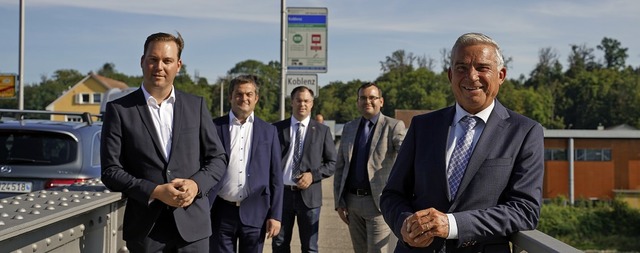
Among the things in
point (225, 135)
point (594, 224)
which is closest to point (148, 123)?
point (225, 135)

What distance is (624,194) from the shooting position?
2181 inches

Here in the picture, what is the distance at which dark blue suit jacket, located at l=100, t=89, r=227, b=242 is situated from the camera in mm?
3763

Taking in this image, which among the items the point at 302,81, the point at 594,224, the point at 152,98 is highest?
the point at 302,81

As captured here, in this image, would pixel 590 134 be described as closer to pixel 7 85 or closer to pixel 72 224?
pixel 7 85

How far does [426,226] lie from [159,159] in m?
1.54

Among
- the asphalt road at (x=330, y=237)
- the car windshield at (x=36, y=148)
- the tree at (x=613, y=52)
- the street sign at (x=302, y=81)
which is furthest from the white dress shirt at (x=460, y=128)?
the tree at (x=613, y=52)

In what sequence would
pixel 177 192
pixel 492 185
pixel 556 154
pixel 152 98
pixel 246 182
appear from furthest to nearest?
pixel 556 154 < pixel 246 182 < pixel 152 98 < pixel 177 192 < pixel 492 185

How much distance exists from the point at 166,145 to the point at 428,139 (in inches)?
55.1

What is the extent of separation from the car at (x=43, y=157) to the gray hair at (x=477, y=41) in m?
5.06

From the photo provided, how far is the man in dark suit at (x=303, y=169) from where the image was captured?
714 centimetres

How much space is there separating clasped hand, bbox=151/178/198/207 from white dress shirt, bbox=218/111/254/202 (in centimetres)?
176

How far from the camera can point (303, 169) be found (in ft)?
23.9

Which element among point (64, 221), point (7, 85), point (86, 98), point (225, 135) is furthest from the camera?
point (86, 98)

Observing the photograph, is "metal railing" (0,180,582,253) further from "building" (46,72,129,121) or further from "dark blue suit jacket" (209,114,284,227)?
"building" (46,72,129,121)
